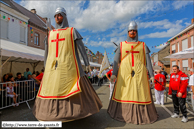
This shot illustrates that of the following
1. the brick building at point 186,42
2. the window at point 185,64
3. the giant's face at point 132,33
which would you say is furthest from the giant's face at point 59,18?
the window at point 185,64

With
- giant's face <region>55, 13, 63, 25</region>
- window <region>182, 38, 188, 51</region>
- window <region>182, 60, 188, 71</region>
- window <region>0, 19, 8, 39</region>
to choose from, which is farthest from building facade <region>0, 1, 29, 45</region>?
window <region>182, 38, 188, 51</region>

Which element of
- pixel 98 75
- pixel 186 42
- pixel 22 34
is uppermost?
pixel 186 42

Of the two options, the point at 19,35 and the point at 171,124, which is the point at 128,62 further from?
the point at 19,35

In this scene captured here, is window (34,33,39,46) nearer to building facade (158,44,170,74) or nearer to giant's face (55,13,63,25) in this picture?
giant's face (55,13,63,25)

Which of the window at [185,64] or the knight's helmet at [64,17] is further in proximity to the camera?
the window at [185,64]

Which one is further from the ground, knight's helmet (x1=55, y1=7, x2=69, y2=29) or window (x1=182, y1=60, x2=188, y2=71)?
knight's helmet (x1=55, y1=7, x2=69, y2=29)

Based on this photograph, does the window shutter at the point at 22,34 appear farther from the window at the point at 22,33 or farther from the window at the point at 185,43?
the window at the point at 185,43

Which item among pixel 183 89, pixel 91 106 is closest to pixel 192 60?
pixel 183 89

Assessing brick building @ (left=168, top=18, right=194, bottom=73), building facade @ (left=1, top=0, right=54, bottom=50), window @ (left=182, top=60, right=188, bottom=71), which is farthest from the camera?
window @ (left=182, top=60, right=188, bottom=71)

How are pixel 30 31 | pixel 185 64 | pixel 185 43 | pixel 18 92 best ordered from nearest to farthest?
pixel 18 92 → pixel 30 31 → pixel 185 64 → pixel 185 43

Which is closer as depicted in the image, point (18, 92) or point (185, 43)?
point (18, 92)

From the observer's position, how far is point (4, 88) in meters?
4.83

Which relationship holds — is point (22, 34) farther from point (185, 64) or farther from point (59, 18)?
point (185, 64)

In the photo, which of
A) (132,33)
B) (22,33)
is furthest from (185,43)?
(22,33)
